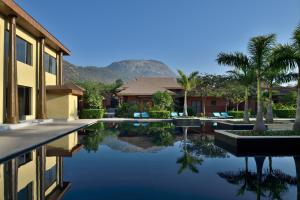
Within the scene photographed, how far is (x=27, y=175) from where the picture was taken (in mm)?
7238

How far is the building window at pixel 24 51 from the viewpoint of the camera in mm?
20062

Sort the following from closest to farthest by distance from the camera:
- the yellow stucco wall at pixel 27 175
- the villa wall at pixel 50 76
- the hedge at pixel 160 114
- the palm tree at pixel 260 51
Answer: the yellow stucco wall at pixel 27 175
the palm tree at pixel 260 51
the villa wall at pixel 50 76
the hedge at pixel 160 114

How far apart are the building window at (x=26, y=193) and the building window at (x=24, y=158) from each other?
2.03 metres

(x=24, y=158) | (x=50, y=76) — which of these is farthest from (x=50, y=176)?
(x=50, y=76)

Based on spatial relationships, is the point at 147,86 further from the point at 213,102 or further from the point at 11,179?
the point at 11,179

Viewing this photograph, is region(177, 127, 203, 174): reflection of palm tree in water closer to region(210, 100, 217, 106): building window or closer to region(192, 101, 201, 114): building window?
region(192, 101, 201, 114): building window

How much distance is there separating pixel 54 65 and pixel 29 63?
23.6 feet

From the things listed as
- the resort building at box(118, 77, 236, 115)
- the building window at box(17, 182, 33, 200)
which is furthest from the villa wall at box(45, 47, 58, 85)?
the building window at box(17, 182, 33, 200)

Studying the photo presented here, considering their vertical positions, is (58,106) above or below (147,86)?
below

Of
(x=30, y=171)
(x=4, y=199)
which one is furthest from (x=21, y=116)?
(x=4, y=199)

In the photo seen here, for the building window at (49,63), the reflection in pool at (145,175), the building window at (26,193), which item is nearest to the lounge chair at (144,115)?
the building window at (49,63)

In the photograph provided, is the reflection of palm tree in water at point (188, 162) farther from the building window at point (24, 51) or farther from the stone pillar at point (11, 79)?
the building window at point (24, 51)

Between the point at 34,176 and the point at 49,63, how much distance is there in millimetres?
21975

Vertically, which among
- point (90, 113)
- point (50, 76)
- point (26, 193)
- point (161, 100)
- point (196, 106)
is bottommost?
point (26, 193)
